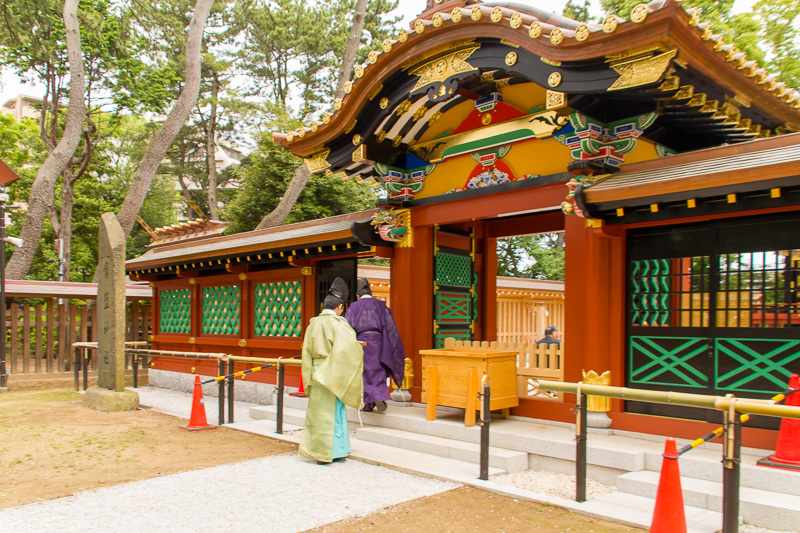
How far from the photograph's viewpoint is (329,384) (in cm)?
636

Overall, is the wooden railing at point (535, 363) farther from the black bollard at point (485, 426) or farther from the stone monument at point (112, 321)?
the stone monument at point (112, 321)

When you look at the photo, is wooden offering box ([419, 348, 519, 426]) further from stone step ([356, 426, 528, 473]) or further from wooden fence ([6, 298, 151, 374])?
wooden fence ([6, 298, 151, 374])

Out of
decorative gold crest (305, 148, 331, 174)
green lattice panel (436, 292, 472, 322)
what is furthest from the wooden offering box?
decorative gold crest (305, 148, 331, 174)

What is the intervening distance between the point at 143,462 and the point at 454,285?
4.80m

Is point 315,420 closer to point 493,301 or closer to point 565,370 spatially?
point 565,370

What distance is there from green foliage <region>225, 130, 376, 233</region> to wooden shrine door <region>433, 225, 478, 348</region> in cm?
1277

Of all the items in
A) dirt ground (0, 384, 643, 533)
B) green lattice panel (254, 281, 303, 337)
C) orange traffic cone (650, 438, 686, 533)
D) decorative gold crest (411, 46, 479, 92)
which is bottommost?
dirt ground (0, 384, 643, 533)

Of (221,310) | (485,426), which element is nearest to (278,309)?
(221,310)

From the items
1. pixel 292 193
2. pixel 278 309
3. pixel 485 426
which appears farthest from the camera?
pixel 292 193

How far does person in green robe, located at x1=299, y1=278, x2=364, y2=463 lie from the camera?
21.0 feet

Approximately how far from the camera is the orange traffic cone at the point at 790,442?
4.77 meters

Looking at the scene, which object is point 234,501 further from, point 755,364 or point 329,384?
point 755,364

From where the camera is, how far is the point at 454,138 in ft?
27.9

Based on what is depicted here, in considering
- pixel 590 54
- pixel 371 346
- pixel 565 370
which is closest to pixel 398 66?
pixel 590 54
